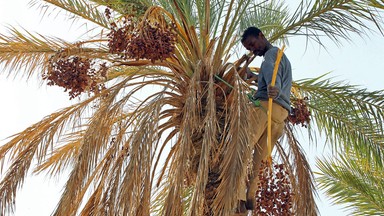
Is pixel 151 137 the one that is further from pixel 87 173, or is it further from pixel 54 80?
pixel 54 80

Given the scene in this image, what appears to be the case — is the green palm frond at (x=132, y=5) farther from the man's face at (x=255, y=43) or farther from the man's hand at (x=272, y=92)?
the man's hand at (x=272, y=92)

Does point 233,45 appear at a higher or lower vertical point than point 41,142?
higher

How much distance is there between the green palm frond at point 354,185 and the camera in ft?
39.4

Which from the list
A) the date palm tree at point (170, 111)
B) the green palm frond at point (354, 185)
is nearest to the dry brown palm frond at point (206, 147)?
the date palm tree at point (170, 111)

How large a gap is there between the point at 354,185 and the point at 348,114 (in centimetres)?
292

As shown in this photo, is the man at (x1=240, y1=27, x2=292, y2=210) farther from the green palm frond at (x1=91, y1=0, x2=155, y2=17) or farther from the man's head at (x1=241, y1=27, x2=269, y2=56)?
the green palm frond at (x1=91, y1=0, x2=155, y2=17)

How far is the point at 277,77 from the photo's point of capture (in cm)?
756

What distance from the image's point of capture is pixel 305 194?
843 centimetres

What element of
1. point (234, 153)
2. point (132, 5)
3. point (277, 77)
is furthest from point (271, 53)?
point (132, 5)

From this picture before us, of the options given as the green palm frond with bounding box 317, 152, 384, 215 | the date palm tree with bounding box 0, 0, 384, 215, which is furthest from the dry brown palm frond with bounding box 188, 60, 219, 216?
the green palm frond with bounding box 317, 152, 384, 215

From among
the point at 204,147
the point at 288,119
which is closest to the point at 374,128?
the point at 288,119

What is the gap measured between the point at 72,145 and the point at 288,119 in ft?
8.93

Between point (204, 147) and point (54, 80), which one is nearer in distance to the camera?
point (204, 147)

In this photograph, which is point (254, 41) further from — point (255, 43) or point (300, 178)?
point (300, 178)
